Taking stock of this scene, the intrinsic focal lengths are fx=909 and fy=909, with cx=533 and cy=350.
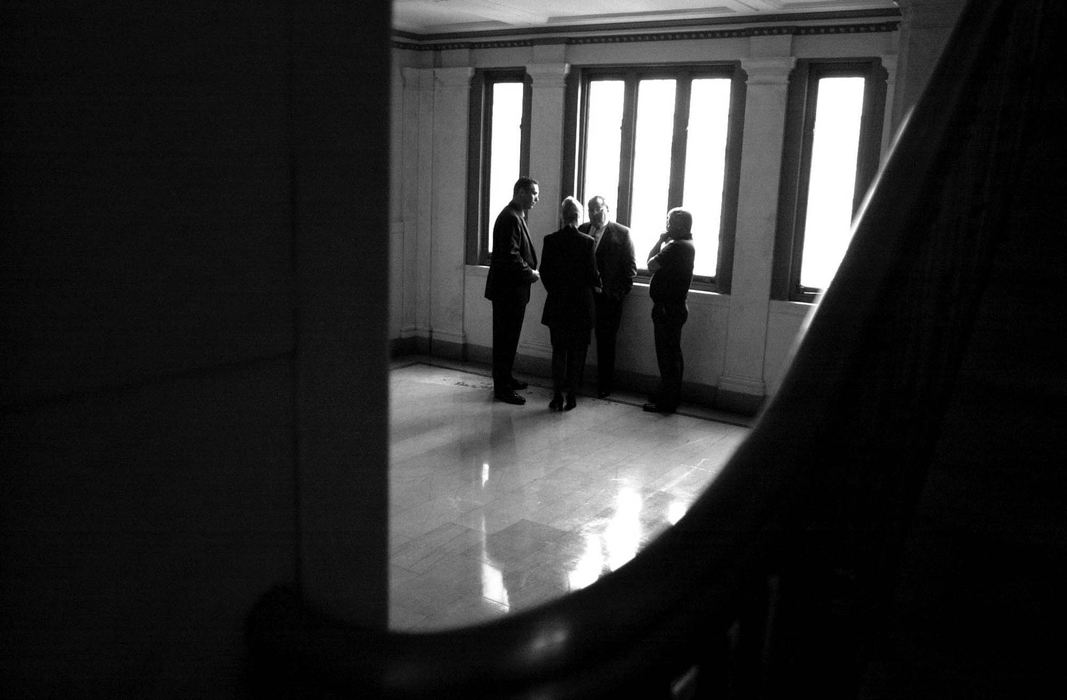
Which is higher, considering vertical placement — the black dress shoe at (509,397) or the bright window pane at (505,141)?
the bright window pane at (505,141)

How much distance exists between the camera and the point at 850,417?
131cm

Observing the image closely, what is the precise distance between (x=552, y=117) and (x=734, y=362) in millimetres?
3108

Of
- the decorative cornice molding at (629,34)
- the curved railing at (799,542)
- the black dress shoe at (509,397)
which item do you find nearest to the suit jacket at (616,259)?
the black dress shoe at (509,397)

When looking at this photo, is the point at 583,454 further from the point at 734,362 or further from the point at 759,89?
the point at 759,89

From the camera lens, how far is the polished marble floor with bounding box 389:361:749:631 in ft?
15.5

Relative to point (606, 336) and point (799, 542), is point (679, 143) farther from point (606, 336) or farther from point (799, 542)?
point (799, 542)

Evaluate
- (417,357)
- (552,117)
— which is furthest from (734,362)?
(417,357)

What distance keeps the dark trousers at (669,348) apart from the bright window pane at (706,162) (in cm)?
78

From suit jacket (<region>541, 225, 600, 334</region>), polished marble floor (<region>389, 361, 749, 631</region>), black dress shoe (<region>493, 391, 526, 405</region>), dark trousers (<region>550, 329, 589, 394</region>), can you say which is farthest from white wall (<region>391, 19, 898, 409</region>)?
black dress shoe (<region>493, 391, 526, 405</region>)

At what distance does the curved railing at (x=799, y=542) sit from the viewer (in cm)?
103

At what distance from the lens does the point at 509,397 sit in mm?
8648

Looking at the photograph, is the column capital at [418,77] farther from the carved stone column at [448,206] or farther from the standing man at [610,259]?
the standing man at [610,259]

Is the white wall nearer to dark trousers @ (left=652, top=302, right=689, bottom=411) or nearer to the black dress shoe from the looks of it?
dark trousers @ (left=652, top=302, right=689, bottom=411)

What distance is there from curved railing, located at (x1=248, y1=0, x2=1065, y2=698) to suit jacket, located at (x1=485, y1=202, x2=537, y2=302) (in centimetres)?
638
